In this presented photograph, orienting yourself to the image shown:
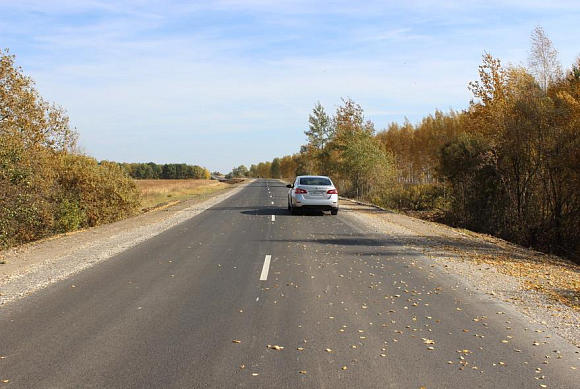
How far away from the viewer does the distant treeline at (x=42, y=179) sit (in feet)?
47.3

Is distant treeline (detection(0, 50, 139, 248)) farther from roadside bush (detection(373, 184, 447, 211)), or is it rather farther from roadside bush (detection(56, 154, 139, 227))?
roadside bush (detection(373, 184, 447, 211))

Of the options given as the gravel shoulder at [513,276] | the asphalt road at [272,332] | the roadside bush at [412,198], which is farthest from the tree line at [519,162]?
the asphalt road at [272,332]

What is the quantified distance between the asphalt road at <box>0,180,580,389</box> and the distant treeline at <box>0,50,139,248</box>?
6.26 metres

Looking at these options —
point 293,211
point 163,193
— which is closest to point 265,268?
point 293,211

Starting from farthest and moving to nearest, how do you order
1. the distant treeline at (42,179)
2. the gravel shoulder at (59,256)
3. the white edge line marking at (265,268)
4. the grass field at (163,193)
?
the grass field at (163,193) < the distant treeline at (42,179) < the white edge line marking at (265,268) < the gravel shoulder at (59,256)

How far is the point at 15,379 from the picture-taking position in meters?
4.20

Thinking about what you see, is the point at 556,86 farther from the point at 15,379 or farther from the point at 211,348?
the point at 15,379

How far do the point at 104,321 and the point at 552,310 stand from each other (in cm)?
585

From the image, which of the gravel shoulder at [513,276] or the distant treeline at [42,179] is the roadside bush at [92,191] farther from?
the gravel shoulder at [513,276]

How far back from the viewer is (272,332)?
5.54 metres

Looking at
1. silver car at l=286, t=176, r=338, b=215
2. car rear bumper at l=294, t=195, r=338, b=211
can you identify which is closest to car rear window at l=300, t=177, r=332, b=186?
silver car at l=286, t=176, r=338, b=215

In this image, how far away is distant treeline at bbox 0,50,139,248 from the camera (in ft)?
47.3

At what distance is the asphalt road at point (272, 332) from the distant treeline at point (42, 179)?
6.26 m

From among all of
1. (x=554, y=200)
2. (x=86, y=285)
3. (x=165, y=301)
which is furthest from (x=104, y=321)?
(x=554, y=200)
